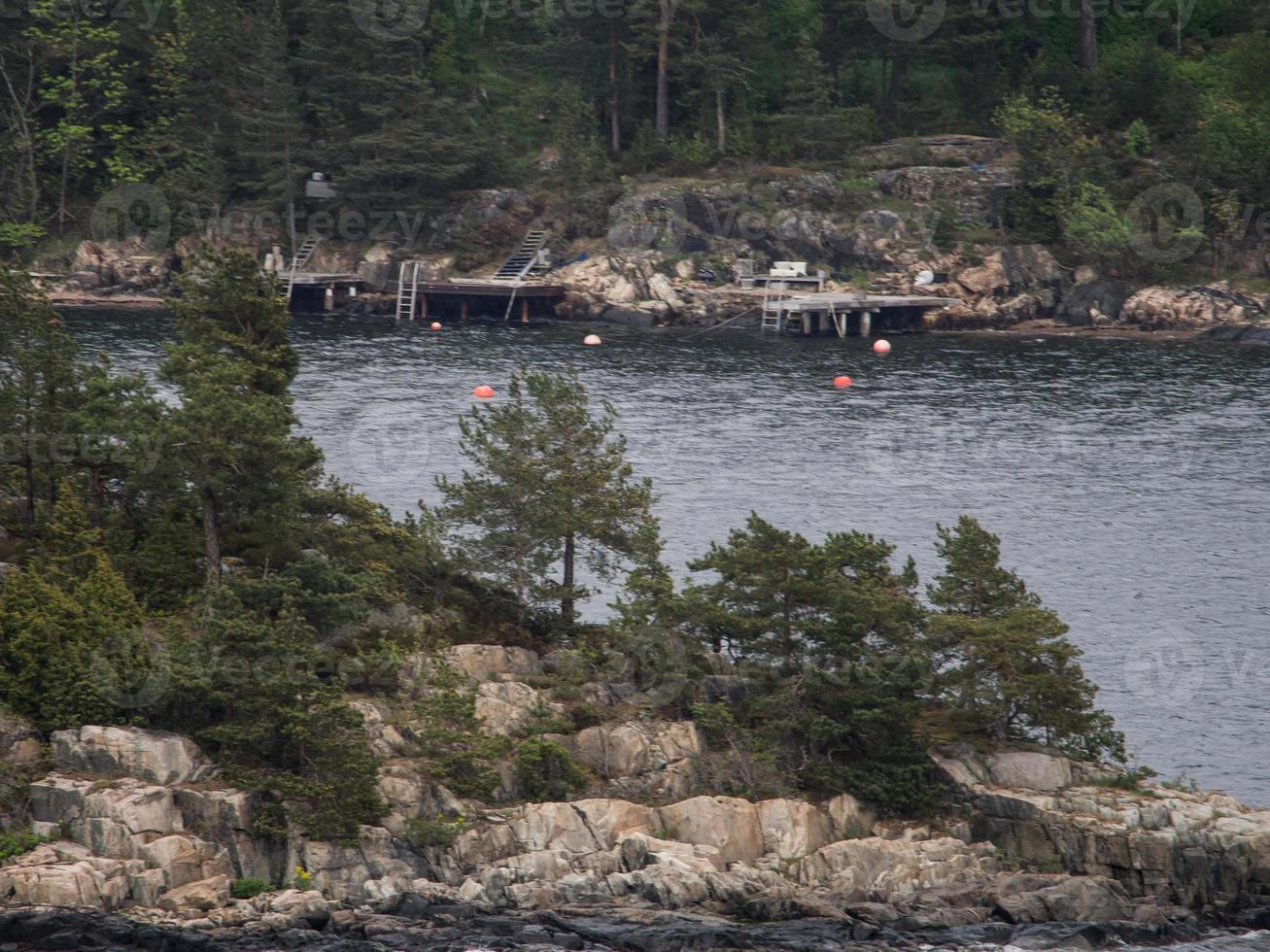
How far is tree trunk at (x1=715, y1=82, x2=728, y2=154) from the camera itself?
138875mm

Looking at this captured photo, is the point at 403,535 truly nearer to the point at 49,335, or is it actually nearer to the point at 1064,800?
the point at 49,335

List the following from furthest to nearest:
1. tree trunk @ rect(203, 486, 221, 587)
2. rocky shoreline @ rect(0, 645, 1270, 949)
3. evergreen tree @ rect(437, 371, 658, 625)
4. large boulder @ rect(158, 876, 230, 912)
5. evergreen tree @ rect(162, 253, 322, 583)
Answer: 1. evergreen tree @ rect(437, 371, 658, 625)
2. tree trunk @ rect(203, 486, 221, 587)
3. evergreen tree @ rect(162, 253, 322, 583)
4. rocky shoreline @ rect(0, 645, 1270, 949)
5. large boulder @ rect(158, 876, 230, 912)

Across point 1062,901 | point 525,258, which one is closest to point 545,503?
point 1062,901

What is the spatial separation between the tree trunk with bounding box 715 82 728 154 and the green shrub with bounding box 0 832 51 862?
104 m

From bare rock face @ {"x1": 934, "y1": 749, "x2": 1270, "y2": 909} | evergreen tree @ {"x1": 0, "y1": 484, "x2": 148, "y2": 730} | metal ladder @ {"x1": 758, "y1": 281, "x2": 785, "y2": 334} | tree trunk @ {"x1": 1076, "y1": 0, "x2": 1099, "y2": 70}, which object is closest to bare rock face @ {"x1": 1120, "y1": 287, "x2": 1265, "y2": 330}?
tree trunk @ {"x1": 1076, "y1": 0, "x2": 1099, "y2": 70}

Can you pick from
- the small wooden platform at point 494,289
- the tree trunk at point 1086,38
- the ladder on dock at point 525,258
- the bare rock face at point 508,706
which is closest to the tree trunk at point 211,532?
the bare rock face at point 508,706

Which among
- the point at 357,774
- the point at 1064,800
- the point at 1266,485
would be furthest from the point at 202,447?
the point at 1266,485

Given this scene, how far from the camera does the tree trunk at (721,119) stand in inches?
5468

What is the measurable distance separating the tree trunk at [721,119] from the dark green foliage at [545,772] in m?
96.2

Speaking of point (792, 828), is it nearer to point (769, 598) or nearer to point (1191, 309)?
point (769, 598)

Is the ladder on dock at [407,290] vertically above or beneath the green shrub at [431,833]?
above

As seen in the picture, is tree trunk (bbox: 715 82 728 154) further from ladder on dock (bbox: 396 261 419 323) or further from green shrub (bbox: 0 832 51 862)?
green shrub (bbox: 0 832 51 862)

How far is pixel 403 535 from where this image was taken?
5853cm

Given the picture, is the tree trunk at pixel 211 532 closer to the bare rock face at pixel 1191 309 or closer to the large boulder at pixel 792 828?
the large boulder at pixel 792 828
